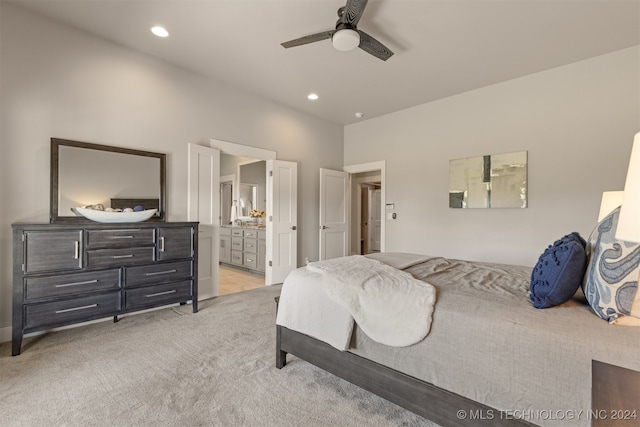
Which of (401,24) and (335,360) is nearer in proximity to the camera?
(335,360)

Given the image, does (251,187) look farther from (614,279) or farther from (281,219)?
(614,279)

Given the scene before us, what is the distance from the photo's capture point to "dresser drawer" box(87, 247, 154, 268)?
260cm

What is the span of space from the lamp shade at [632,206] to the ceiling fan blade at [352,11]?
199cm

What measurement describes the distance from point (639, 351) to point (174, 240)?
11.0 ft

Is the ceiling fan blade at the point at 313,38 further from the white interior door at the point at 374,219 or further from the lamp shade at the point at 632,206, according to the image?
the white interior door at the point at 374,219

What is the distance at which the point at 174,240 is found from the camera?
3113 mm

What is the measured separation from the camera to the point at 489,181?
4043 millimetres

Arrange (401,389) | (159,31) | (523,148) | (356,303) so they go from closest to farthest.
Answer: (401,389), (356,303), (159,31), (523,148)

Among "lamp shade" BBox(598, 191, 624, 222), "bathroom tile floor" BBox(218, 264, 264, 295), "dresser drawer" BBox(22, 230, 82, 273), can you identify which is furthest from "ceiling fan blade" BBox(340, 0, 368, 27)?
"bathroom tile floor" BBox(218, 264, 264, 295)

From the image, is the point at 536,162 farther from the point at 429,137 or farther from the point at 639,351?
Answer: the point at 639,351

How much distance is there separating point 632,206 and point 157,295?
3.39 meters

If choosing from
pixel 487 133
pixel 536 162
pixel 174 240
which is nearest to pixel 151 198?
pixel 174 240

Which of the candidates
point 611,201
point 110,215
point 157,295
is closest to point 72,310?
point 157,295

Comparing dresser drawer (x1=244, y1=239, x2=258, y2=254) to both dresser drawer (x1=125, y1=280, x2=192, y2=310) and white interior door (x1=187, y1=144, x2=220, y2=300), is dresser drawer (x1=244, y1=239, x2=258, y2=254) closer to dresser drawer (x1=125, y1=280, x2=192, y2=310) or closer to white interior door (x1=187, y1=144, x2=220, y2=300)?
white interior door (x1=187, y1=144, x2=220, y2=300)
